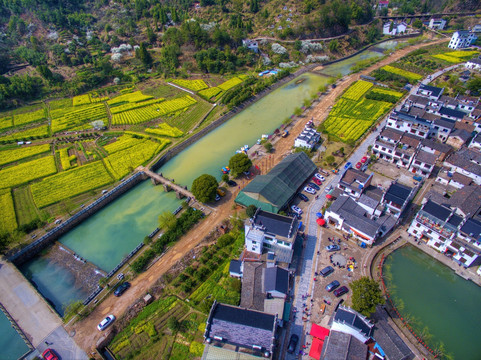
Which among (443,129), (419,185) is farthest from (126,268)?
(443,129)

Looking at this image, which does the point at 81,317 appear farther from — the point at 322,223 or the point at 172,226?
the point at 322,223

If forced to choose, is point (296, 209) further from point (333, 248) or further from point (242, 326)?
point (242, 326)

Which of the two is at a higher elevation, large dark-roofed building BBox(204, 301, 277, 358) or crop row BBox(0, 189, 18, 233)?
large dark-roofed building BBox(204, 301, 277, 358)

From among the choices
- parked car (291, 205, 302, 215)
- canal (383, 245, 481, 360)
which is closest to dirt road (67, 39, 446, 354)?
parked car (291, 205, 302, 215)

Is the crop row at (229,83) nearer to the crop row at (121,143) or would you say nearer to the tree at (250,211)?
the crop row at (121,143)

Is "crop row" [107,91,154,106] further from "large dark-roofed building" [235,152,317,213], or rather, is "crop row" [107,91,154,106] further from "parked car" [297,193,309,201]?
"parked car" [297,193,309,201]

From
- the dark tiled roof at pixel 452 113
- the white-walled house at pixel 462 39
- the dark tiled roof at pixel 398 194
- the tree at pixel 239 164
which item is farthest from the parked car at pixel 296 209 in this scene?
the white-walled house at pixel 462 39

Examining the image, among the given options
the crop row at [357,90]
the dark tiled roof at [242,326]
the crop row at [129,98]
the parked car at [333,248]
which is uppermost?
the crop row at [357,90]
